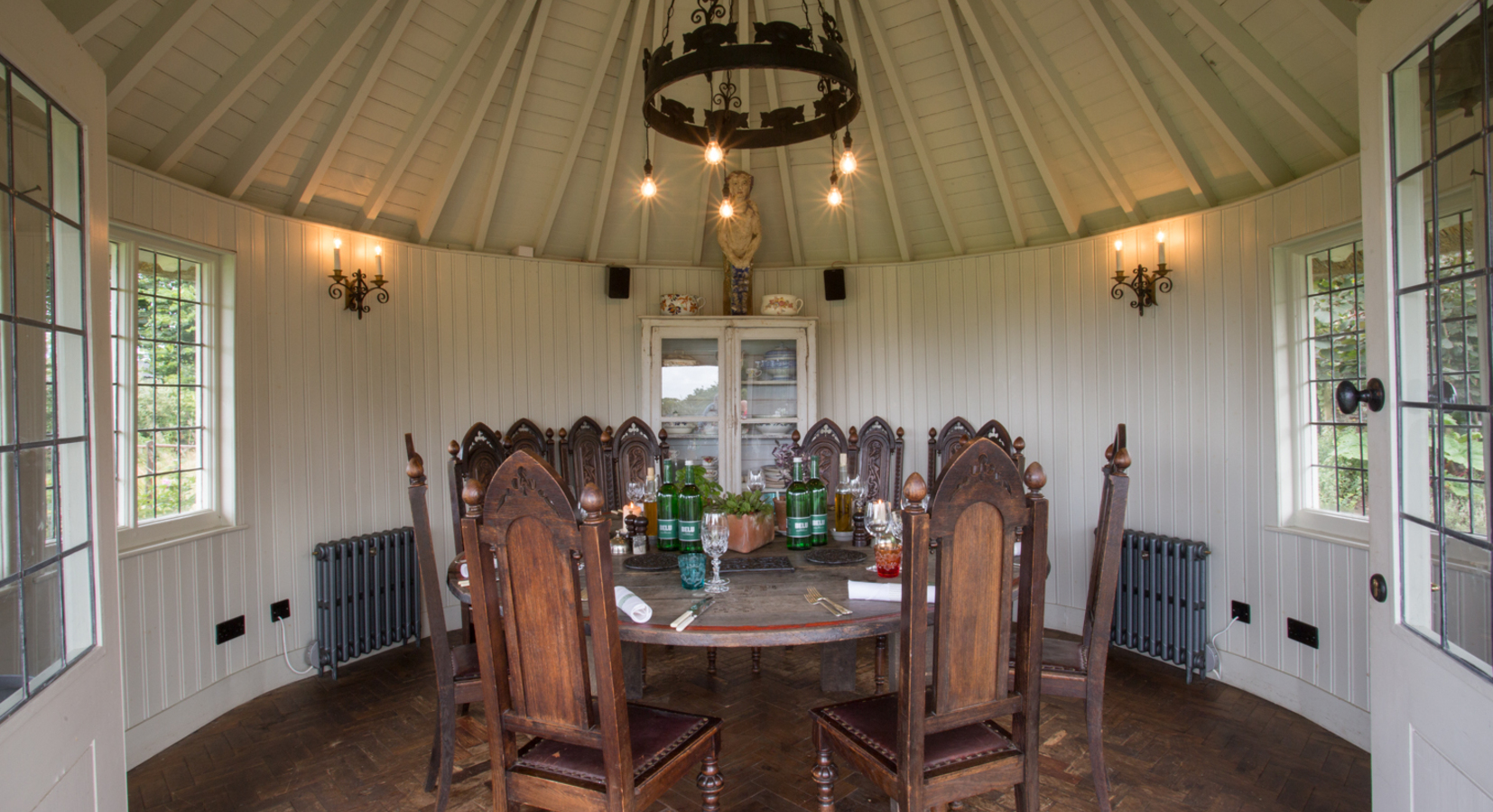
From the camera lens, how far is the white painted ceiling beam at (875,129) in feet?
13.8

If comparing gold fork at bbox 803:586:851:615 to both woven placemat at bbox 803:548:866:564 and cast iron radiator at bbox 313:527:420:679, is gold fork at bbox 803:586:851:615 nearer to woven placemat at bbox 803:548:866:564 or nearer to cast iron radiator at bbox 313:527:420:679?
woven placemat at bbox 803:548:866:564

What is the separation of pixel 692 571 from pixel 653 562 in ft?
1.30

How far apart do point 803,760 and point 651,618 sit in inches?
48.2

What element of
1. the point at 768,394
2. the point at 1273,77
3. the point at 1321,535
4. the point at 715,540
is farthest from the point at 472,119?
the point at 1321,535

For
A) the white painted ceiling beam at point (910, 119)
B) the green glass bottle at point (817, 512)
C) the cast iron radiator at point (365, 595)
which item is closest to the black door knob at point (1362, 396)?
the green glass bottle at point (817, 512)

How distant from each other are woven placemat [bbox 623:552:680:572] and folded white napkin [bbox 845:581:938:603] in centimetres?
67

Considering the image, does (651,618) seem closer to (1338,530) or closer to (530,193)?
(1338,530)

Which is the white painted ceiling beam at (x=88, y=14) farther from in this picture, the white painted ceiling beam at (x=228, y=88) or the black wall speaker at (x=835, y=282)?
the black wall speaker at (x=835, y=282)

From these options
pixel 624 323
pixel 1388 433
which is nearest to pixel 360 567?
pixel 624 323

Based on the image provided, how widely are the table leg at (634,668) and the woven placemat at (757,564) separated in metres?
0.82

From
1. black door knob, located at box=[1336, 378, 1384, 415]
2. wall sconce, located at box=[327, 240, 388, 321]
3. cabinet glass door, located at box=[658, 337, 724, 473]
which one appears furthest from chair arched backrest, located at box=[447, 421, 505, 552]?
black door knob, located at box=[1336, 378, 1384, 415]

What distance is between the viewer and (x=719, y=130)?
2984 mm

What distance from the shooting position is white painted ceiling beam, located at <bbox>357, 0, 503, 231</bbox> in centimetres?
382

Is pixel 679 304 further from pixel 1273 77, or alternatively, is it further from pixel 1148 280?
pixel 1273 77
